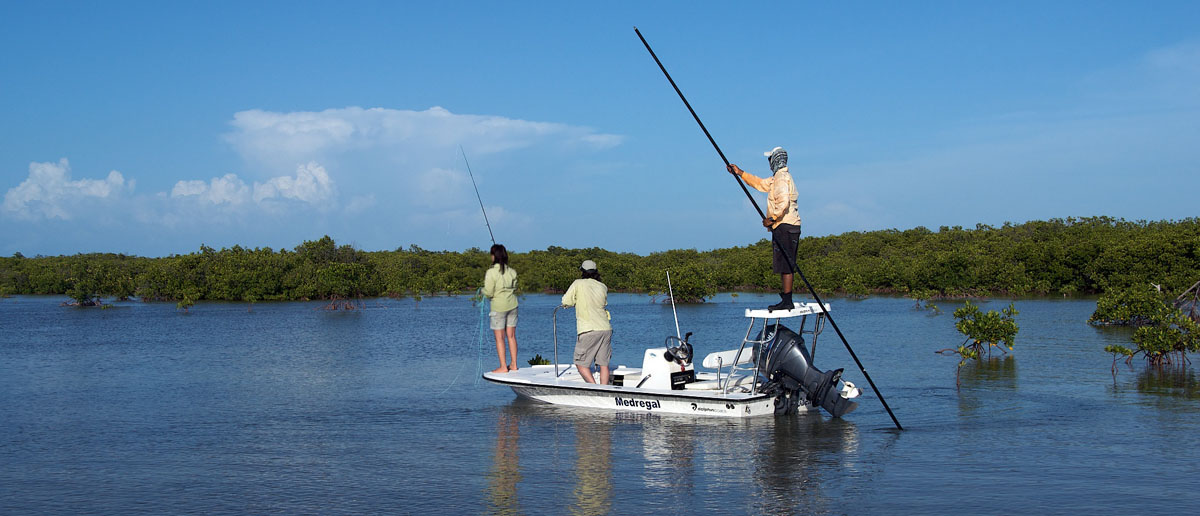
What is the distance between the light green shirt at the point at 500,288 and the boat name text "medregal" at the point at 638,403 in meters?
2.09

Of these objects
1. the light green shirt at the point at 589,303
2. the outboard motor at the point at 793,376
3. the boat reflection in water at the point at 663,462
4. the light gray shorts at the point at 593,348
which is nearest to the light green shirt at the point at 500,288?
the light green shirt at the point at 589,303

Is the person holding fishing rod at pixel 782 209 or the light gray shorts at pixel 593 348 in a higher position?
the person holding fishing rod at pixel 782 209

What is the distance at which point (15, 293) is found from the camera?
2968 inches

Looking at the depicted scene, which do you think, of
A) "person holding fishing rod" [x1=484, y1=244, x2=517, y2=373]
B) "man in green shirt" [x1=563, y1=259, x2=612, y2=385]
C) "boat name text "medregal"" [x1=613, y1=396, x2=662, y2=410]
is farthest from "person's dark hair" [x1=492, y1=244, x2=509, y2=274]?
"boat name text "medregal"" [x1=613, y1=396, x2=662, y2=410]

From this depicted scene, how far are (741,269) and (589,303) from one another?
5698 cm

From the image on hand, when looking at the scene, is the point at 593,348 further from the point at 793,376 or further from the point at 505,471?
the point at 505,471

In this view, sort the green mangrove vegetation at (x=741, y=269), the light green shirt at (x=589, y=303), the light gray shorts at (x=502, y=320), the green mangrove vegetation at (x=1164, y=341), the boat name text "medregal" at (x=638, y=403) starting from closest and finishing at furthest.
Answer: the boat name text "medregal" at (x=638, y=403), the light green shirt at (x=589, y=303), the light gray shorts at (x=502, y=320), the green mangrove vegetation at (x=1164, y=341), the green mangrove vegetation at (x=741, y=269)

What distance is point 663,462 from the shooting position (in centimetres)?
867

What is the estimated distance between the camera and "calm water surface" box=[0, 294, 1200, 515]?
24.2 ft

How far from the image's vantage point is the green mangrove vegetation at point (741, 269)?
48406 millimetres

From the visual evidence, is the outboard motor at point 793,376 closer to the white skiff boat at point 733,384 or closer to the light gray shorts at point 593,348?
the white skiff boat at point 733,384

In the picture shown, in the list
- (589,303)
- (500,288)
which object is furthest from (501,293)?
(589,303)

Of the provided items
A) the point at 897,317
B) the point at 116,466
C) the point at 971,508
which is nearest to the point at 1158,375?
the point at 971,508

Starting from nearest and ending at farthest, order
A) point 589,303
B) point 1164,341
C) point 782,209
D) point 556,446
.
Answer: point 556,446
point 782,209
point 589,303
point 1164,341
